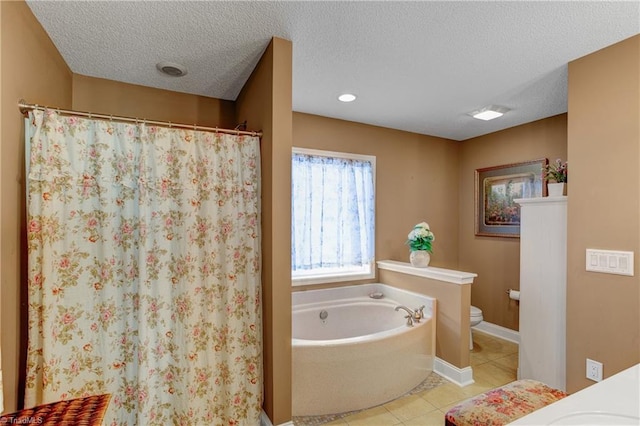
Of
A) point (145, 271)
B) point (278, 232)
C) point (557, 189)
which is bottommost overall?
point (145, 271)

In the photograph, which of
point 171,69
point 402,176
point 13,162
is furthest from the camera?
point 402,176

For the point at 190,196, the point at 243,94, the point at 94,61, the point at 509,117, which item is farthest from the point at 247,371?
the point at 509,117

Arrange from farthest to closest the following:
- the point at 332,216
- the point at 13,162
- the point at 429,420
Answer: the point at 332,216 < the point at 429,420 < the point at 13,162

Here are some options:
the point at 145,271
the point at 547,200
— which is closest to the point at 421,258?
the point at 547,200

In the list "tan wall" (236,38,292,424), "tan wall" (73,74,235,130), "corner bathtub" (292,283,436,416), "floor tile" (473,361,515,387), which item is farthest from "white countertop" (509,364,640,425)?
"tan wall" (73,74,235,130)

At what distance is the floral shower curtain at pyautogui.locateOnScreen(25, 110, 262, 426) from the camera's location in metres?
1.56

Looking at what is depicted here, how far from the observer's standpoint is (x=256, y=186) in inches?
79.5

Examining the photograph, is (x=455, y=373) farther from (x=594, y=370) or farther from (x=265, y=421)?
(x=265, y=421)

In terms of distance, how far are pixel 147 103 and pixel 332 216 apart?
1924 mm

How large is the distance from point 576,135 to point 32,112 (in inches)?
123

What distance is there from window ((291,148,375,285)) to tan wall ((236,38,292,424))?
1.13 meters

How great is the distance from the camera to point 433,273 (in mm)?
2746

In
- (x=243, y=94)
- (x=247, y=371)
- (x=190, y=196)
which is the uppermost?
(x=243, y=94)

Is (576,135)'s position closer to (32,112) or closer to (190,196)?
(190,196)
